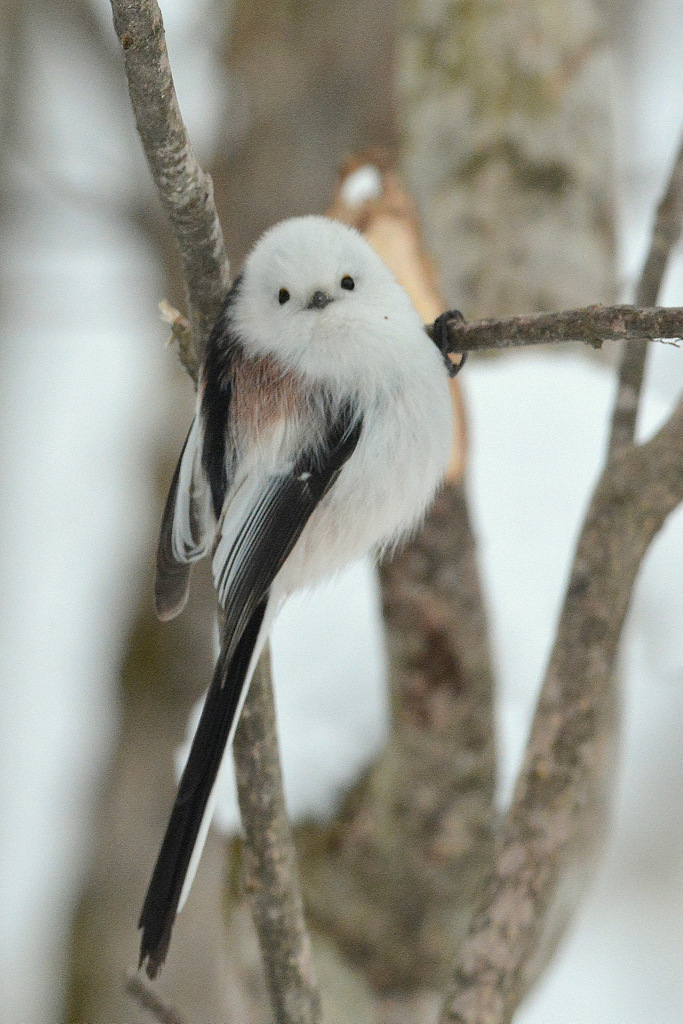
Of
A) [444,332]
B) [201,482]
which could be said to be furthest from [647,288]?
[201,482]

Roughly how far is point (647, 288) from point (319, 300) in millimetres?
643

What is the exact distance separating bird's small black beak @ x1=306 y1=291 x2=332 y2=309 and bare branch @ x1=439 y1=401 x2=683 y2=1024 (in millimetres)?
537

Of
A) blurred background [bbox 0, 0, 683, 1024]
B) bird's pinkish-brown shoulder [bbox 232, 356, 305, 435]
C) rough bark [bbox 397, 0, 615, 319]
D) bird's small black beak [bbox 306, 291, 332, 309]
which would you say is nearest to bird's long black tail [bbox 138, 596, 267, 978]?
bird's pinkish-brown shoulder [bbox 232, 356, 305, 435]

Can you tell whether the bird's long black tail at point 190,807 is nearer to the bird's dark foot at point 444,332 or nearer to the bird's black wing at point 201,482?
the bird's black wing at point 201,482

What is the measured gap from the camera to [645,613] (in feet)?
7.23

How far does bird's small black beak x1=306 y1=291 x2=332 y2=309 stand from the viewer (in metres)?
1.00

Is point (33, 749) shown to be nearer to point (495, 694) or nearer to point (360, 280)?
point (495, 694)

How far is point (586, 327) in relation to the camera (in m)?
0.86

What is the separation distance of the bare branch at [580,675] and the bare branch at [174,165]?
0.60 metres

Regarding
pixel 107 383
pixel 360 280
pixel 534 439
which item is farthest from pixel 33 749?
pixel 360 280

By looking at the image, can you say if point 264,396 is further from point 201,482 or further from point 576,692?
point 576,692

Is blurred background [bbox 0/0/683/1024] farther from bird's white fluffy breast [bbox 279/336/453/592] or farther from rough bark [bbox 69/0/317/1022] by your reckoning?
bird's white fluffy breast [bbox 279/336/453/592]

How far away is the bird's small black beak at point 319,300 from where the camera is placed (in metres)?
1.00

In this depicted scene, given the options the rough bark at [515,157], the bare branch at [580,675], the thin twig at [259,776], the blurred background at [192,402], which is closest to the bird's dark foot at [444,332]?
the thin twig at [259,776]
